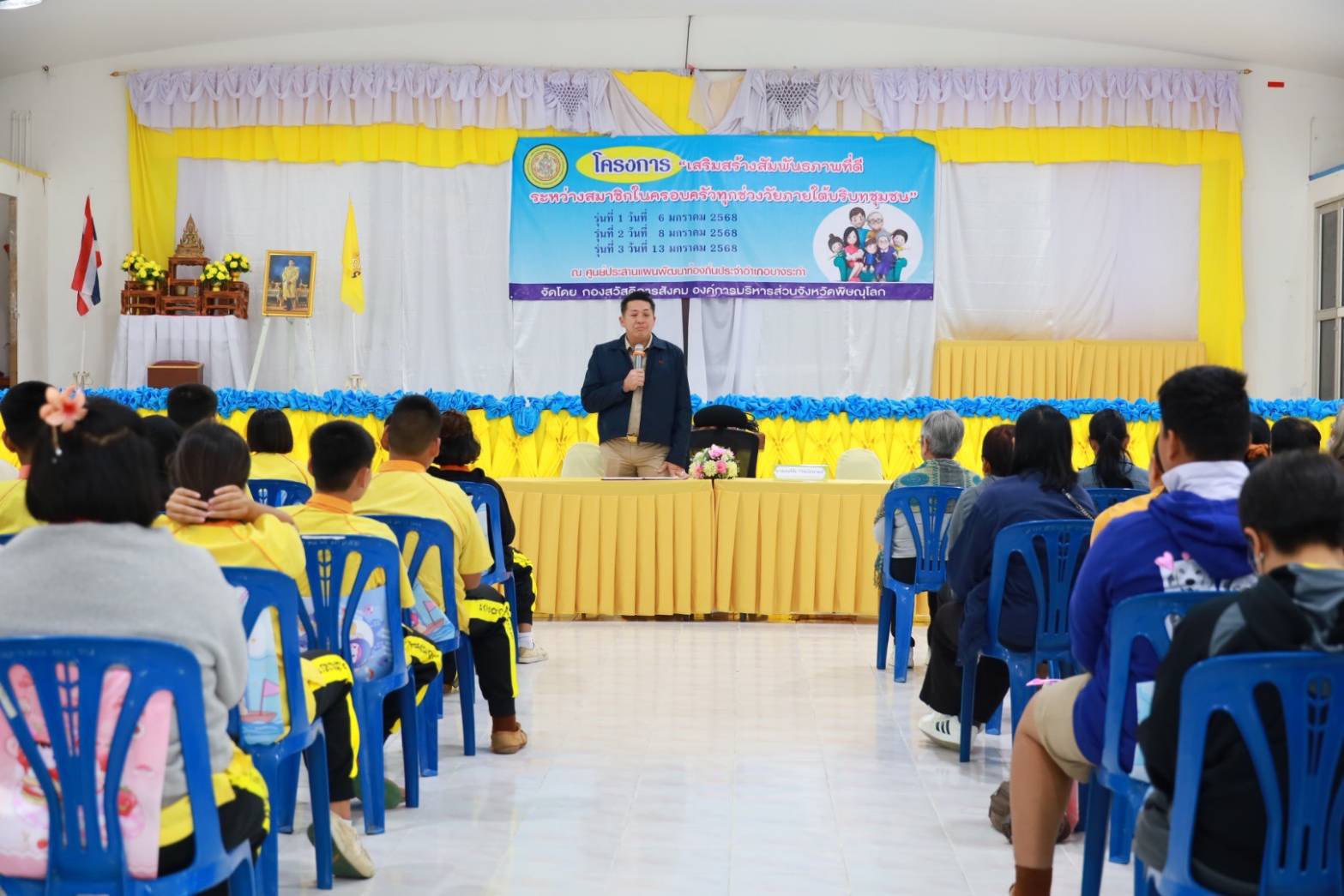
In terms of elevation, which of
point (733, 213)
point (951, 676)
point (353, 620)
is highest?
point (733, 213)

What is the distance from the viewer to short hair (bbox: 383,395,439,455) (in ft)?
11.8

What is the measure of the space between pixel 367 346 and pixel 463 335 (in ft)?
2.78

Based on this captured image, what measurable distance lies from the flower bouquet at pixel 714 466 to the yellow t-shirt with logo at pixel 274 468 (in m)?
2.21

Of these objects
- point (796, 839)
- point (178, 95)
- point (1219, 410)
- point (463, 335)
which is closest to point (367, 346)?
point (463, 335)

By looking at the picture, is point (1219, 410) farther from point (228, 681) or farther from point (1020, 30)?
point (1020, 30)

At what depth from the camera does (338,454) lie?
9.84 ft

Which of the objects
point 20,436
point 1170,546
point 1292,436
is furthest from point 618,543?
point 1170,546

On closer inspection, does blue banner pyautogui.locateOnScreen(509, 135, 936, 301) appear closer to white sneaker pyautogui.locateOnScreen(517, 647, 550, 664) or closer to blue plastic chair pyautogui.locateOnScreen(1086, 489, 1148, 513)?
white sneaker pyautogui.locateOnScreen(517, 647, 550, 664)

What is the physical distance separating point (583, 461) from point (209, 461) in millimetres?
4101

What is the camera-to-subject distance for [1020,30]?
37.1 feet

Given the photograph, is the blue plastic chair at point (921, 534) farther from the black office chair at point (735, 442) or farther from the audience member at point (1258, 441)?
the black office chair at point (735, 442)

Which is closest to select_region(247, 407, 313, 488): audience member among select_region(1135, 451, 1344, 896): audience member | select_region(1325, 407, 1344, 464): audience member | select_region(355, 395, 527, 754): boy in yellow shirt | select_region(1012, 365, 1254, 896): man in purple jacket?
select_region(355, 395, 527, 754): boy in yellow shirt

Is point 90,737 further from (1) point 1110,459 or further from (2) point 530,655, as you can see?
(2) point 530,655

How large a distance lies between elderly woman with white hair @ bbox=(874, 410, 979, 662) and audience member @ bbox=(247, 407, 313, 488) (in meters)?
2.05
